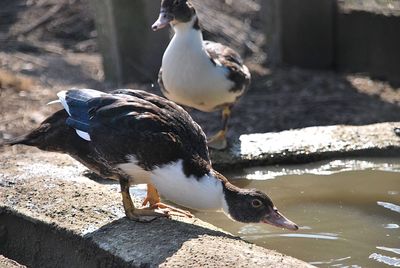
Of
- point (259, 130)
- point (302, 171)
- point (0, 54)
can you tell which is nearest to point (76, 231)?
point (302, 171)

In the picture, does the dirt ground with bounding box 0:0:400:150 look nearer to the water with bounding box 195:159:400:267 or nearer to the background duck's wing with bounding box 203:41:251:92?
the background duck's wing with bounding box 203:41:251:92

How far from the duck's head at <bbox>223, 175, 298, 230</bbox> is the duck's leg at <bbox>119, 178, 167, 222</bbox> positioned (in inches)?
13.5

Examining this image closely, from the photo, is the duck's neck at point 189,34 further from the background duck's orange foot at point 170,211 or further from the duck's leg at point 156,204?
the background duck's orange foot at point 170,211

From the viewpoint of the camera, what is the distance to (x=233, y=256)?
139 inches

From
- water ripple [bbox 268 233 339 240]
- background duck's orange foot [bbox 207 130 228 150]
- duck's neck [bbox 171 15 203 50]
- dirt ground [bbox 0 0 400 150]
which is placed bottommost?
dirt ground [bbox 0 0 400 150]

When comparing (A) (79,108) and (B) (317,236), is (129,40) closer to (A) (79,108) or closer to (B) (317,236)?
(A) (79,108)

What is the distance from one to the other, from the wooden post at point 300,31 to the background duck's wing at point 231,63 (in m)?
2.88

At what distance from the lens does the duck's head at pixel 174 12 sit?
5938 millimetres

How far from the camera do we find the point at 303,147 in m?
5.64

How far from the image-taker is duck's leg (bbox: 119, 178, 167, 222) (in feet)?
13.4

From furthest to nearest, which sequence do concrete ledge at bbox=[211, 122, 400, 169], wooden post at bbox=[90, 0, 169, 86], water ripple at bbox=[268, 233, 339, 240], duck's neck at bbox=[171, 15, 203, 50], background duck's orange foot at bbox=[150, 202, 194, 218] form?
wooden post at bbox=[90, 0, 169, 86]
duck's neck at bbox=[171, 15, 203, 50]
concrete ledge at bbox=[211, 122, 400, 169]
water ripple at bbox=[268, 233, 339, 240]
background duck's orange foot at bbox=[150, 202, 194, 218]

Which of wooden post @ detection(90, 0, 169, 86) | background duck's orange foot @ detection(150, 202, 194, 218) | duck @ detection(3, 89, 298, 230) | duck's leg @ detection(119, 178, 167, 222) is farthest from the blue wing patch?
wooden post @ detection(90, 0, 169, 86)

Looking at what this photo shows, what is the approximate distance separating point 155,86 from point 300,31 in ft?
6.16

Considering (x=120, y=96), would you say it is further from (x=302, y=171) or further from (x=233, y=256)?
(x=302, y=171)
